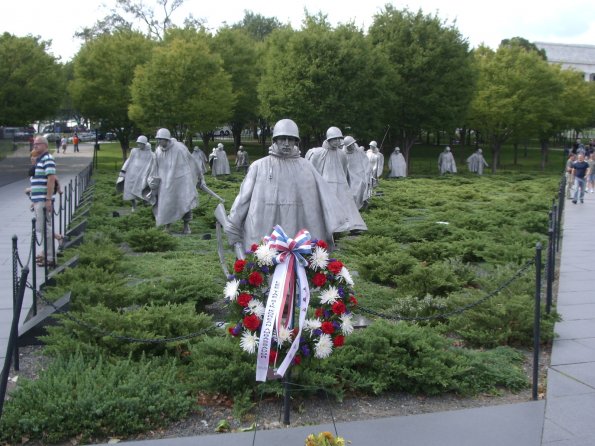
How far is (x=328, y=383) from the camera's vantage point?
5332 millimetres

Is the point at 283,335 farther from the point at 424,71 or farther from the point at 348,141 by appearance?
the point at 424,71

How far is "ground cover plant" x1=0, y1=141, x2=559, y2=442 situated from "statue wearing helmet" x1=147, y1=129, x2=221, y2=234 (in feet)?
9.85

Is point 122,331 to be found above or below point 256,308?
below

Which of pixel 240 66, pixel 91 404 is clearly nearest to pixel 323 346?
pixel 91 404

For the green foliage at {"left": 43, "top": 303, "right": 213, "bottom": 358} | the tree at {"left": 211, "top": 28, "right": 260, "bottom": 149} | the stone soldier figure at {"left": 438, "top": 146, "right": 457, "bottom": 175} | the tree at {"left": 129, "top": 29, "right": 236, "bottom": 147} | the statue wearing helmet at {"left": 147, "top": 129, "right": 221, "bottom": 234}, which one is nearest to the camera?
the green foliage at {"left": 43, "top": 303, "right": 213, "bottom": 358}

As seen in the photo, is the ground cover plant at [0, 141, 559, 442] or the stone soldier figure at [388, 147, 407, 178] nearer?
the ground cover plant at [0, 141, 559, 442]

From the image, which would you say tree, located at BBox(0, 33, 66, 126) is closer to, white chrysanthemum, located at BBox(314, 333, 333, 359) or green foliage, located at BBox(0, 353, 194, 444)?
green foliage, located at BBox(0, 353, 194, 444)

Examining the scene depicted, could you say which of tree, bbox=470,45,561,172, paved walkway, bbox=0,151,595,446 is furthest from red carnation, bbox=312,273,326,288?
tree, bbox=470,45,561,172

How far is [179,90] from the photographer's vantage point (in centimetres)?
3838

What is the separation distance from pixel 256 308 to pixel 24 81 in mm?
36166

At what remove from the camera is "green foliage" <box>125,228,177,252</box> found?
1248 centimetres

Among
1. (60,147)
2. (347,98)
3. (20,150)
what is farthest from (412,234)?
(60,147)

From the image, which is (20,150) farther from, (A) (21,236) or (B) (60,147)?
(A) (21,236)

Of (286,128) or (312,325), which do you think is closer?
(312,325)
